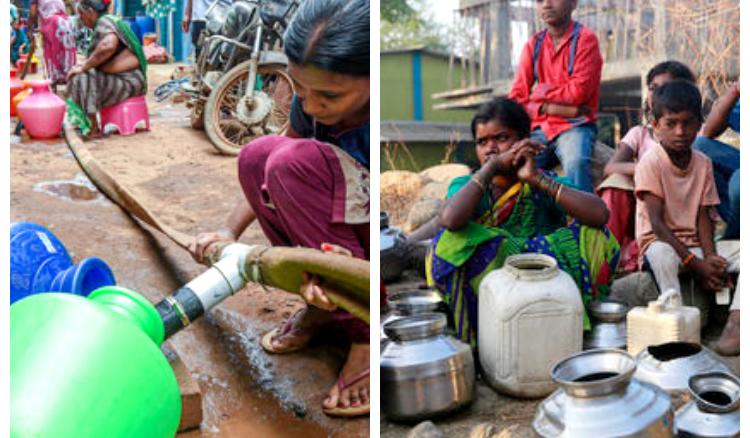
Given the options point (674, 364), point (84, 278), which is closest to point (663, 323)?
point (674, 364)

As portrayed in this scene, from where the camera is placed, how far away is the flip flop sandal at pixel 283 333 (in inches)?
71.2

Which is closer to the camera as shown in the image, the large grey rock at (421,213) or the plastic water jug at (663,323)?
the plastic water jug at (663,323)

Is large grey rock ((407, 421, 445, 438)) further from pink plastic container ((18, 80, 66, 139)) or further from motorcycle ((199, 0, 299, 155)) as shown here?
pink plastic container ((18, 80, 66, 139))

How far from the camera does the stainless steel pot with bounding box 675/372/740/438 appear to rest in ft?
5.09

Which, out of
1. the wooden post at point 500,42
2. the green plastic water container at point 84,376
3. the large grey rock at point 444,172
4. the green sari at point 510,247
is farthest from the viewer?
the large grey rock at point 444,172

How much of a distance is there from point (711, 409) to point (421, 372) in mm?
587

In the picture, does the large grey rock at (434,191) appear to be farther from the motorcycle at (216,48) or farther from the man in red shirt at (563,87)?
the motorcycle at (216,48)

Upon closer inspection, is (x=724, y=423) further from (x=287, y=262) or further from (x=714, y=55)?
(x=714, y=55)

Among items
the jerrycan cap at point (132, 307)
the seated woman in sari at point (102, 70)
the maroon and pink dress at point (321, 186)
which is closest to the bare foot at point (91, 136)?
the seated woman in sari at point (102, 70)

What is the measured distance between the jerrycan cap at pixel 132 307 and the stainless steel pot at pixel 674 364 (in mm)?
963

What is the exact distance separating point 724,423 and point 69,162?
4.91ft

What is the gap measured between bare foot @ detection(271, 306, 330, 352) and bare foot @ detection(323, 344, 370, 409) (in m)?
0.11

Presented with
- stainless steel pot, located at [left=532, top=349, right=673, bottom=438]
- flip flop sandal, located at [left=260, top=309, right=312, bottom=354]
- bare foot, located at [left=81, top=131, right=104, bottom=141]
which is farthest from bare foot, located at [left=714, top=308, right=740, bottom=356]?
bare foot, located at [left=81, top=131, right=104, bottom=141]

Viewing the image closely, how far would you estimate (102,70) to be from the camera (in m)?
2.00
